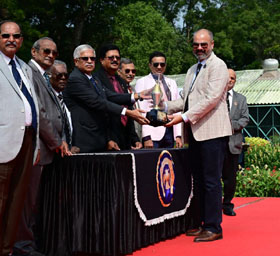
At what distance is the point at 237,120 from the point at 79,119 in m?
2.75

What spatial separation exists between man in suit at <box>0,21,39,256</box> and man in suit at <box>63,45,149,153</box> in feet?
2.87

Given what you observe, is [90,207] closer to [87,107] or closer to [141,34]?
[87,107]

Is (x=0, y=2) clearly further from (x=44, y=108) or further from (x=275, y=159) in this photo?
(x=44, y=108)

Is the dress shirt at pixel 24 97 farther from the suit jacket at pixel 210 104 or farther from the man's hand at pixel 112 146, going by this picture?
the suit jacket at pixel 210 104

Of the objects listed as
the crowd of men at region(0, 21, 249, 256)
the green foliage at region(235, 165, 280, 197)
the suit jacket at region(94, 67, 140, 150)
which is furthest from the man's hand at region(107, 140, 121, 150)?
the green foliage at region(235, 165, 280, 197)

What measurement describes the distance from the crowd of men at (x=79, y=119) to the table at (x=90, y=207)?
0.70 feet

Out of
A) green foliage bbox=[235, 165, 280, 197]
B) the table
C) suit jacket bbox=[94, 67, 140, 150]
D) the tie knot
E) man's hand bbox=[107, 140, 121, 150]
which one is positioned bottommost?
green foliage bbox=[235, 165, 280, 197]

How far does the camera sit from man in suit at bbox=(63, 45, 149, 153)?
5340 millimetres

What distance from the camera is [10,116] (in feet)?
13.7

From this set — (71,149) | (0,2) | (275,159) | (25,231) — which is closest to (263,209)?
(71,149)

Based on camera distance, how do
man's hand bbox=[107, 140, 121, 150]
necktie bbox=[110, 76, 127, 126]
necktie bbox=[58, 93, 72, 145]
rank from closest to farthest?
necktie bbox=[58, 93, 72, 145] < man's hand bbox=[107, 140, 121, 150] < necktie bbox=[110, 76, 127, 126]

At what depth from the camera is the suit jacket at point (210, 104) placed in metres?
5.38

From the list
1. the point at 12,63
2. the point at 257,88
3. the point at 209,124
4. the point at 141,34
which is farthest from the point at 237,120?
the point at 141,34

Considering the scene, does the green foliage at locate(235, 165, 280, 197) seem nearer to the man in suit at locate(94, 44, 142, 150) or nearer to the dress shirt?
the man in suit at locate(94, 44, 142, 150)
